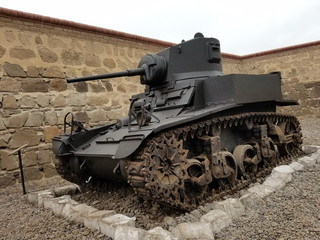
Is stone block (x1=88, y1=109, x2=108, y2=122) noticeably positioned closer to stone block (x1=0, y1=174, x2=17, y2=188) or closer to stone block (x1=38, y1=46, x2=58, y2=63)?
stone block (x1=38, y1=46, x2=58, y2=63)

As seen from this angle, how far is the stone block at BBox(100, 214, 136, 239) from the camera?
10.7 ft

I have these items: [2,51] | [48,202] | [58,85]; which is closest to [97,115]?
[58,85]

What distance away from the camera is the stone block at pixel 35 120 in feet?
21.8

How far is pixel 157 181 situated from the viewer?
3.43m

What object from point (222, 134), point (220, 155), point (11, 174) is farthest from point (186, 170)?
point (11, 174)

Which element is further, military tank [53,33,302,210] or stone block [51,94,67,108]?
stone block [51,94,67,108]

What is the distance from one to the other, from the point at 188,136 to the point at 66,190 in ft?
8.44

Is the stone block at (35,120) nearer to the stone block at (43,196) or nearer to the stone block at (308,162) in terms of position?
the stone block at (43,196)

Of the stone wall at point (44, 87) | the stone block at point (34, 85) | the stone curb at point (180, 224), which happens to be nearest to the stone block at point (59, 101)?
the stone wall at point (44, 87)

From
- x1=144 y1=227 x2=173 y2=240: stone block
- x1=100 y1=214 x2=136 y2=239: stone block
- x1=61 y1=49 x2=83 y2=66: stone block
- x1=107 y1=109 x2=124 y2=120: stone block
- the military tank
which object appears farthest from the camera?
x1=107 y1=109 x2=124 y2=120: stone block

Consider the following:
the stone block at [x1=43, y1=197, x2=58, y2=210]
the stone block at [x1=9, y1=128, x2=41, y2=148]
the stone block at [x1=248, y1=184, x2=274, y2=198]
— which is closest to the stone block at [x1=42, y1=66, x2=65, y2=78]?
the stone block at [x1=9, y1=128, x2=41, y2=148]

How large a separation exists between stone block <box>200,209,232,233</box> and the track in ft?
1.55

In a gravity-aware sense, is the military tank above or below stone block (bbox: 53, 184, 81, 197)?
above

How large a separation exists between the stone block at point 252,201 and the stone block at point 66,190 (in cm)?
310
